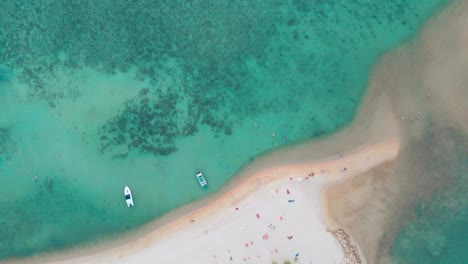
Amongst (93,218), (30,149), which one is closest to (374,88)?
(93,218)

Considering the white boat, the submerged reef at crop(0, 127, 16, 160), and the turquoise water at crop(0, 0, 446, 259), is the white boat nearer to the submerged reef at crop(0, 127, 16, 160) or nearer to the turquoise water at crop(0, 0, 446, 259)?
the turquoise water at crop(0, 0, 446, 259)

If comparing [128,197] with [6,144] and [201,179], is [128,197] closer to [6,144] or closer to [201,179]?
[201,179]

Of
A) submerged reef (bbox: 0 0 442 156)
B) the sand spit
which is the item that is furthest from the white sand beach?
submerged reef (bbox: 0 0 442 156)

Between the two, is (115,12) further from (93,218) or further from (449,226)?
(449,226)

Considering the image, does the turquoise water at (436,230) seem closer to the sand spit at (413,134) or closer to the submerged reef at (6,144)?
the sand spit at (413,134)

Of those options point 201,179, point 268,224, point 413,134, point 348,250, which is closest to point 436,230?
point 348,250

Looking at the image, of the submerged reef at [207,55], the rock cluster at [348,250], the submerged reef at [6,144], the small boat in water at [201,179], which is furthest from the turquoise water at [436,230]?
the submerged reef at [6,144]
